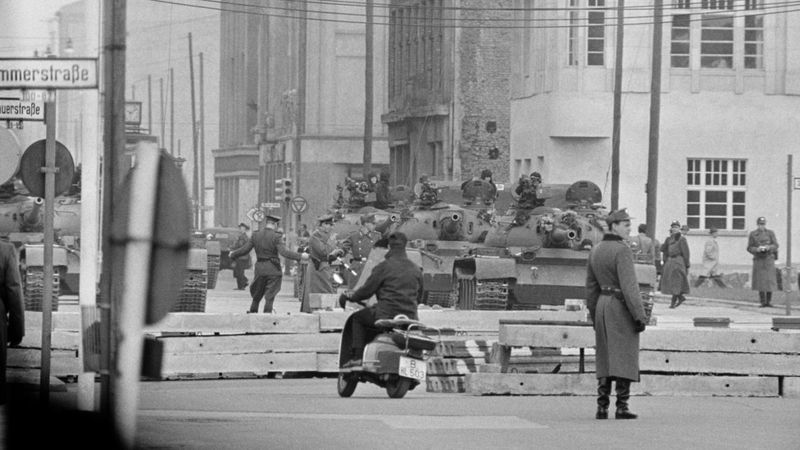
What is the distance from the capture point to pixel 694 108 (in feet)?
174

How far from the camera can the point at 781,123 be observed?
5316cm

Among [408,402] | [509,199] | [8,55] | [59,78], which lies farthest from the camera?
[509,199]

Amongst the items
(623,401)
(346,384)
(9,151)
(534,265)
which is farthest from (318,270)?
(623,401)

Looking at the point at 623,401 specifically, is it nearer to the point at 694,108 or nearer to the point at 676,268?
the point at 676,268

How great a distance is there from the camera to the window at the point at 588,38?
53.2 m

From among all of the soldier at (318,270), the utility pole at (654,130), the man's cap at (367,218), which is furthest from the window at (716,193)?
the soldier at (318,270)

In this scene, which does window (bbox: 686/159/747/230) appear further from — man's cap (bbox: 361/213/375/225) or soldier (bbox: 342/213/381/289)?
soldier (bbox: 342/213/381/289)

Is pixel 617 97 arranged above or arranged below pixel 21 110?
above

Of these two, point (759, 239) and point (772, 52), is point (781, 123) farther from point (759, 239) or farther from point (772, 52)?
point (759, 239)

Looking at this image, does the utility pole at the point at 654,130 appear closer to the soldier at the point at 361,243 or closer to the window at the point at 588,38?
the window at the point at 588,38

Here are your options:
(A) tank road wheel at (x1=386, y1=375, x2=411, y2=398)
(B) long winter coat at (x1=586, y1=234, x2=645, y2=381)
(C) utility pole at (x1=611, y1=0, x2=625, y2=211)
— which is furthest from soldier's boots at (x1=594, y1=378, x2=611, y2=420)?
(C) utility pole at (x1=611, y1=0, x2=625, y2=211)

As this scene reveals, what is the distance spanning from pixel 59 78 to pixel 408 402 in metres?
4.78

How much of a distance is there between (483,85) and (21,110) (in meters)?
47.3

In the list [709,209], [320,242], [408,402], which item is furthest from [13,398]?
[709,209]
